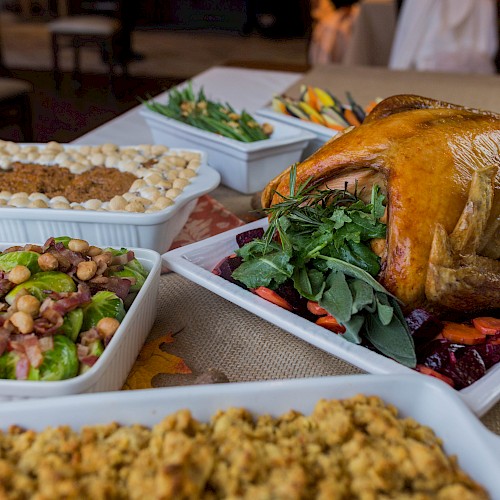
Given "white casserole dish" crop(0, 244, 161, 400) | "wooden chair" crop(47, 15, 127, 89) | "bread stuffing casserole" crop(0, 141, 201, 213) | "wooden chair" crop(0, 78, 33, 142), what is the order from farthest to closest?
"wooden chair" crop(47, 15, 127, 89)
"wooden chair" crop(0, 78, 33, 142)
"bread stuffing casserole" crop(0, 141, 201, 213)
"white casserole dish" crop(0, 244, 161, 400)

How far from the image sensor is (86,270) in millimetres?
883

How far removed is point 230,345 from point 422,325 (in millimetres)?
292

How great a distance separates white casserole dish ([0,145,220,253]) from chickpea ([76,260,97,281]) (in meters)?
0.22

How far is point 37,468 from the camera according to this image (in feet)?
1.99

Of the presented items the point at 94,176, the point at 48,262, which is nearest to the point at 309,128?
the point at 94,176

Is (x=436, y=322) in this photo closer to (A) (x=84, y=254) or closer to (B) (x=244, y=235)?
(B) (x=244, y=235)

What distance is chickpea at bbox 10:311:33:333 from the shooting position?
2.53 feet

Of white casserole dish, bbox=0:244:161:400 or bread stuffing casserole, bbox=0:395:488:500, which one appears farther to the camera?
white casserole dish, bbox=0:244:161:400

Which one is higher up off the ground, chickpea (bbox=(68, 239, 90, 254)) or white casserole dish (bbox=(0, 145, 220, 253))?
chickpea (bbox=(68, 239, 90, 254))

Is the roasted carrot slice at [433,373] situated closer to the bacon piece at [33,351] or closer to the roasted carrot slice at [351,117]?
the bacon piece at [33,351]

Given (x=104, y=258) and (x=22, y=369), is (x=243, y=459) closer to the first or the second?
(x=22, y=369)

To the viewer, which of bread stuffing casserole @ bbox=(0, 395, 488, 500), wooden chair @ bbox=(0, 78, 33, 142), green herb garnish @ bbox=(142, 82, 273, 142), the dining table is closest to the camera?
bread stuffing casserole @ bbox=(0, 395, 488, 500)

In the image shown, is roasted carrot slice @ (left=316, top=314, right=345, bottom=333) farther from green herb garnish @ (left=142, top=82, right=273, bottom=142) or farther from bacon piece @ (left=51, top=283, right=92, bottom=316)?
green herb garnish @ (left=142, top=82, right=273, bottom=142)

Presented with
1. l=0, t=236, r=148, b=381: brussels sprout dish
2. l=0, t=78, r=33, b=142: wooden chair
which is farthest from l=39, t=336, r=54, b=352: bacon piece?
l=0, t=78, r=33, b=142: wooden chair
